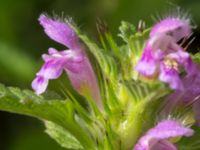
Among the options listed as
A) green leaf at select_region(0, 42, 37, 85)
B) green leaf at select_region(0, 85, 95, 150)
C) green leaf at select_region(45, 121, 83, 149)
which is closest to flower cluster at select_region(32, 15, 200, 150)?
green leaf at select_region(0, 85, 95, 150)

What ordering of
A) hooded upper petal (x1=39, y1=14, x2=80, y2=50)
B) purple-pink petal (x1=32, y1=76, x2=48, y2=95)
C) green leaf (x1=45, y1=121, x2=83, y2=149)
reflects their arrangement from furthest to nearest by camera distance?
green leaf (x1=45, y1=121, x2=83, y2=149), hooded upper petal (x1=39, y1=14, x2=80, y2=50), purple-pink petal (x1=32, y1=76, x2=48, y2=95)

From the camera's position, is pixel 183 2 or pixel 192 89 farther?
pixel 183 2

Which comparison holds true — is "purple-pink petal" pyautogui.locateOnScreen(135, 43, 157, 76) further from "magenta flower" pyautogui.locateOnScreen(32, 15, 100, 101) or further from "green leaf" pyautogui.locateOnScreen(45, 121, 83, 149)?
"green leaf" pyautogui.locateOnScreen(45, 121, 83, 149)

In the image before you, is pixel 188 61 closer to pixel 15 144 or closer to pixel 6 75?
pixel 15 144

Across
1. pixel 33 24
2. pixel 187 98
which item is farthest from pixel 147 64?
pixel 33 24

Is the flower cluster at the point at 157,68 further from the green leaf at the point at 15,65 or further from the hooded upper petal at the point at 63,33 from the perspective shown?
the green leaf at the point at 15,65

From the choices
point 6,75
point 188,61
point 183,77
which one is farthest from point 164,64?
point 6,75
